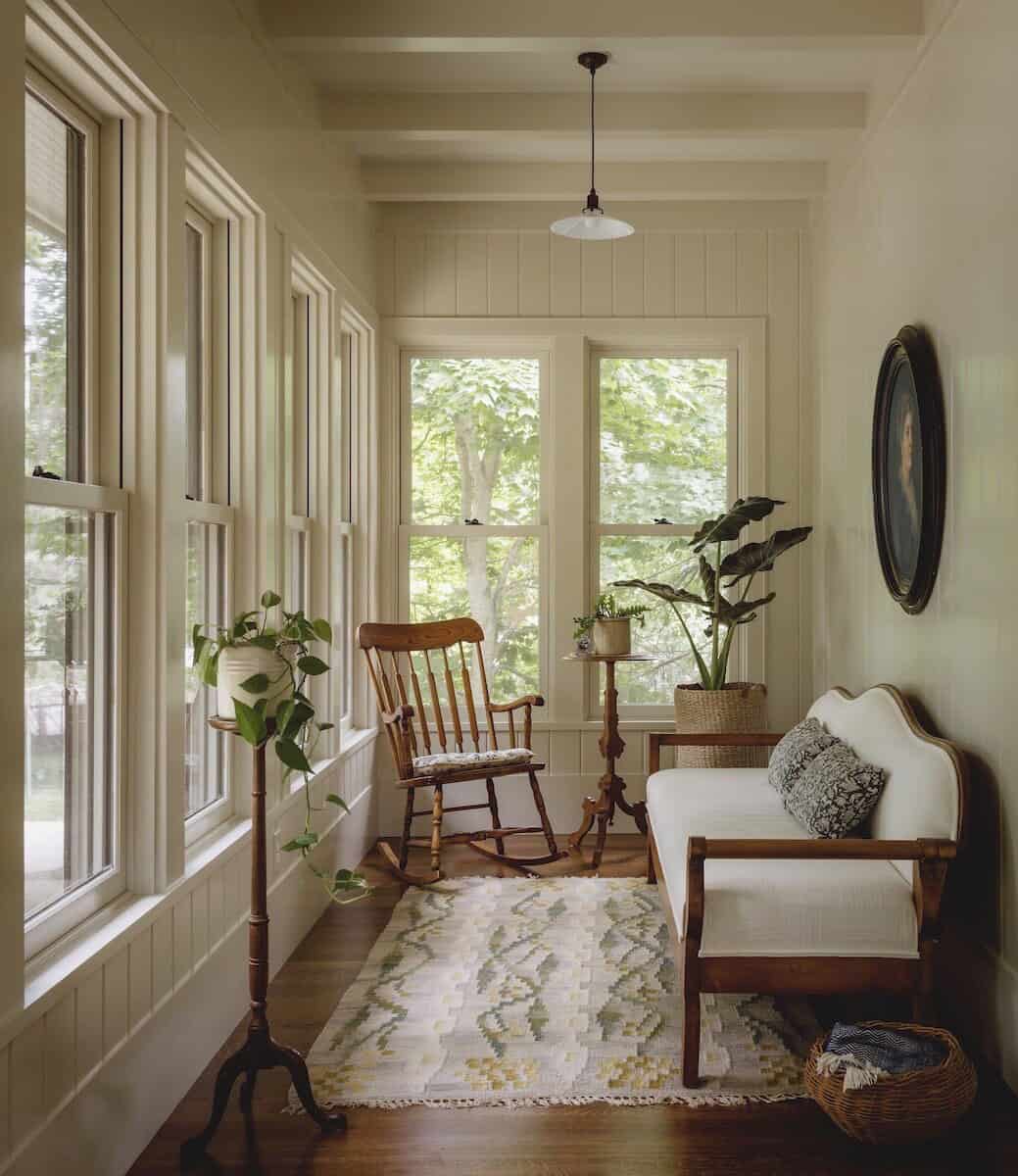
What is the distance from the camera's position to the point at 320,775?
13.0 feet

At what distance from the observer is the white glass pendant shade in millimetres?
Result: 3893

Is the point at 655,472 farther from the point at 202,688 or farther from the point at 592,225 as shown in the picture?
the point at 202,688

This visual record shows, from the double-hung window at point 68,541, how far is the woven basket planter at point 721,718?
→ 2720 mm

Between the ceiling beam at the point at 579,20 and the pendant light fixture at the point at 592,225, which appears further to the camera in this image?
the pendant light fixture at the point at 592,225

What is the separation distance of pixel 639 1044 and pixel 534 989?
467 mm

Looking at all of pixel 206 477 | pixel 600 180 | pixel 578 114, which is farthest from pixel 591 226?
pixel 206 477

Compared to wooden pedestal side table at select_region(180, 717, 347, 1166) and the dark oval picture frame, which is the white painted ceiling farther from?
wooden pedestal side table at select_region(180, 717, 347, 1166)

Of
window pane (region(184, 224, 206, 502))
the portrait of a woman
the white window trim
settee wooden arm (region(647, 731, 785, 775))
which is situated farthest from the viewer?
the white window trim

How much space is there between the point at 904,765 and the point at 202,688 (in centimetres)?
196

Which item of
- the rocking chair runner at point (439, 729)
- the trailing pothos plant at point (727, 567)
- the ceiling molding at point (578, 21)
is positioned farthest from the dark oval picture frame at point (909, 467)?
the rocking chair runner at point (439, 729)

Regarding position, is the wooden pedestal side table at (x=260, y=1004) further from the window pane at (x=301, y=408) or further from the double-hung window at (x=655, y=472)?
the double-hung window at (x=655, y=472)

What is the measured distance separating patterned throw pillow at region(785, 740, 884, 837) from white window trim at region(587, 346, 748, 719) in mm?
2069

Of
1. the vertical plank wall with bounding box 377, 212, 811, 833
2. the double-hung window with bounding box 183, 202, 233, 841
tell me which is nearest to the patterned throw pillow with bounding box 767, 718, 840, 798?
the vertical plank wall with bounding box 377, 212, 811, 833

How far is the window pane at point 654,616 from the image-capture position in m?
5.34
